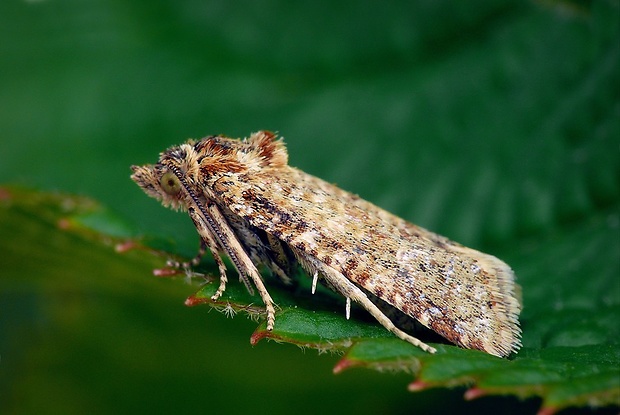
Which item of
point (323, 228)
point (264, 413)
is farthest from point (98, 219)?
point (264, 413)

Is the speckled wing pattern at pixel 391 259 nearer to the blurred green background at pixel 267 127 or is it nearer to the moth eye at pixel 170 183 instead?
the moth eye at pixel 170 183

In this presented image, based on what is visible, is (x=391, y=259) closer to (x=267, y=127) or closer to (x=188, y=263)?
(x=188, y=263)

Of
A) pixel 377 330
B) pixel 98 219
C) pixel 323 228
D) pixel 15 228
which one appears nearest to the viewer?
pixel 377 330

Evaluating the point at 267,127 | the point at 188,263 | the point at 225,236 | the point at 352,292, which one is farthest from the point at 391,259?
the point at 267,127

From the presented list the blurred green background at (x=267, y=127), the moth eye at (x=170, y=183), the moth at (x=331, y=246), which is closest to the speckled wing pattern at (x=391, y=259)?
the moth at (x=331, y=246)

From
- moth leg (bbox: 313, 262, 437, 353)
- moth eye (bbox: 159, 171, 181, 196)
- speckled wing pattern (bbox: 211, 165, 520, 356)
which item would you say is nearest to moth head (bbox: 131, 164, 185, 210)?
moth eye (bbox: 159, 171, 181, 196)

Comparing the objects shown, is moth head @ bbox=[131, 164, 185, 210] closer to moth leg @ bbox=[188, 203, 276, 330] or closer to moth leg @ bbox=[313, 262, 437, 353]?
moth leg @ bbox=[188, 203, 276, 330]

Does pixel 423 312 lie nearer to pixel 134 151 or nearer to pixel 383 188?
pixel 383 188
